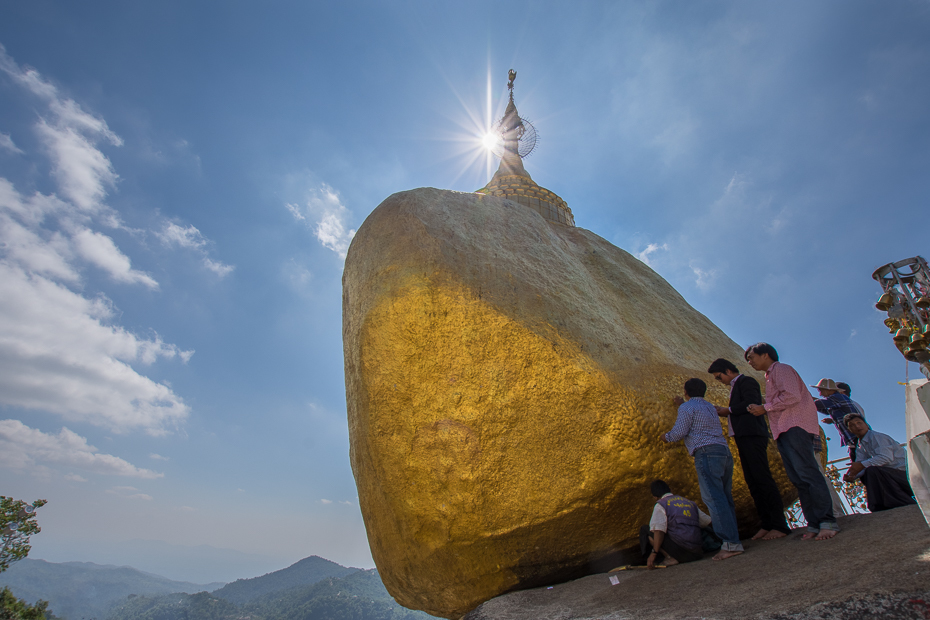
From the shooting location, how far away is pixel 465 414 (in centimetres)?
467

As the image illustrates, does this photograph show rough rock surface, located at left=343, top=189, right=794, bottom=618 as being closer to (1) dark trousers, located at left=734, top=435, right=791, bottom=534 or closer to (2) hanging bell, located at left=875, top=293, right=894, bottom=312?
(1) dark trousers, located at left=734, top=435, right=791, bottom=534

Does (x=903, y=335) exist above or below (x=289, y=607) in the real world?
above

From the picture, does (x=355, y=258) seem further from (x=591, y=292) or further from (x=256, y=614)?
(x=256, y=614)

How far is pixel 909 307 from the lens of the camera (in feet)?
11.4

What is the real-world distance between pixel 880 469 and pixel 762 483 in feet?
4.70

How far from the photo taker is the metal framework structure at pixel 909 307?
3285 mm

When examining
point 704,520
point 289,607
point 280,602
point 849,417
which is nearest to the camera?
point 704,520

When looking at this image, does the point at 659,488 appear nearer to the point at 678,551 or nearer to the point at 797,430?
the point at 678,551

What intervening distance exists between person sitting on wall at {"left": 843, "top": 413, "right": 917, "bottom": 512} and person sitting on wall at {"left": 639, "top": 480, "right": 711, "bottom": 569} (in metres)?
1.96

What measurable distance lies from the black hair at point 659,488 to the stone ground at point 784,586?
587 millimetres

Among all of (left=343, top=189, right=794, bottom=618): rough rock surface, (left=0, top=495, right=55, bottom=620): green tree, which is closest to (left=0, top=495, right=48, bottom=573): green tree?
(left=0, top=495, right=55, bottom=620): green tree

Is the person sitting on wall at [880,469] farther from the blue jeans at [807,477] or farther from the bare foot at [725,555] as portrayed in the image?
the bare foot at [725,555]

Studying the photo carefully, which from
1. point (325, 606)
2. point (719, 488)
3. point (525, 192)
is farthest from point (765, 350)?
point (325, 606)

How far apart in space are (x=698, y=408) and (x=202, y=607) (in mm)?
134436
